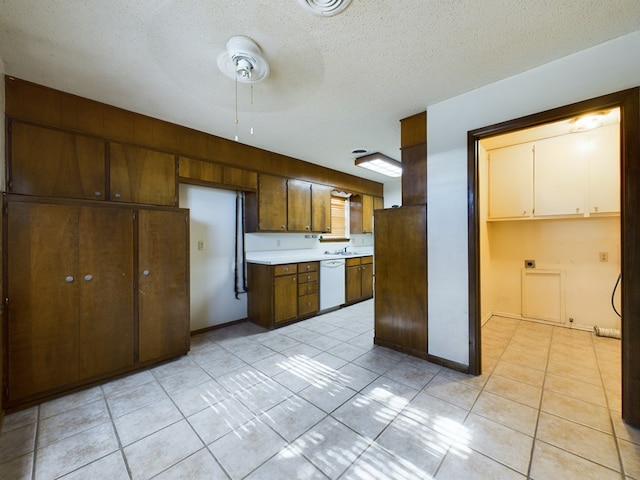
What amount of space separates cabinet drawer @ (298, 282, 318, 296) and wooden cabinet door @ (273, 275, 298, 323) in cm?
8

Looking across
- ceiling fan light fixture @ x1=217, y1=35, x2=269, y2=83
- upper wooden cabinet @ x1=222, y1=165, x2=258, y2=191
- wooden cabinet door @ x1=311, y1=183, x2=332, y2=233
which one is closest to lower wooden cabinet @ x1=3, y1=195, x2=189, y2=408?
upper wooden cabinet @ x1=222, y1=165, x2=258, y2=191

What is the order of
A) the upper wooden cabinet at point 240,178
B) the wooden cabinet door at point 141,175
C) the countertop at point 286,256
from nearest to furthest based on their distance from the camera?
the wooden cabinet door at point 141,175, the upper wooden cabinet at point 240,178, the countertop at point 286,256

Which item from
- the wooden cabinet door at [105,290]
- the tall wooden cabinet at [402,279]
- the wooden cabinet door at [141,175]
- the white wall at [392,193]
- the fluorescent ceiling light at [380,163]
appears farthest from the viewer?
the white wall at [392,193]

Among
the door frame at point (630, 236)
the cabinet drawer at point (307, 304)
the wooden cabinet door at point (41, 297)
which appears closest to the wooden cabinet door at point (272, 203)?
the cabinet drawer at point (307, 304)

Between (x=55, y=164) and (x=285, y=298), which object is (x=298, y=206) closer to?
(x=285, y=298)

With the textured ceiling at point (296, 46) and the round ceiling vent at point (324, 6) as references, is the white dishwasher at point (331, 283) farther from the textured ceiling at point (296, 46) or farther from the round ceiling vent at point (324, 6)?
the round ceiling vent at point (324, 6)

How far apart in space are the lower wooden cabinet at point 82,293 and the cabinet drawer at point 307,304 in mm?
1589

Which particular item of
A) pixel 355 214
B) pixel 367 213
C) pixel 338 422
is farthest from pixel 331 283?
pixel 338 422

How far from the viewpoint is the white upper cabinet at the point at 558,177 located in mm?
2932

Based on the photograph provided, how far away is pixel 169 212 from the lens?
8.63ft

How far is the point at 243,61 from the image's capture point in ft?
5.81

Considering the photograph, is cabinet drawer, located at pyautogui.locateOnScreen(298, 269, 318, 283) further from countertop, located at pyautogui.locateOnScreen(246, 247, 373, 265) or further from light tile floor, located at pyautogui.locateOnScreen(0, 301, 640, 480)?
light tile floor, located at pyautogui.locateOnScreen(0, 301, 640, 480)

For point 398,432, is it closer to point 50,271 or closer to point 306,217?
point 50,271

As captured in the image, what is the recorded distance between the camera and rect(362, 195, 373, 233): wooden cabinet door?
556cm
